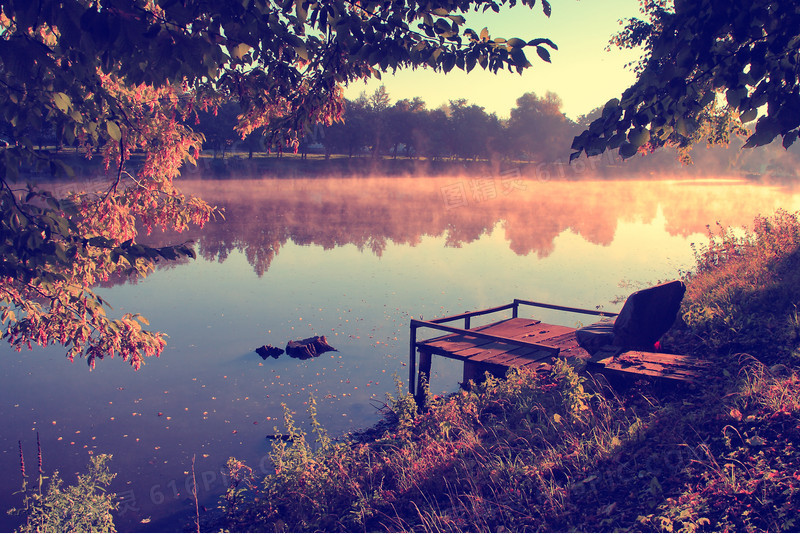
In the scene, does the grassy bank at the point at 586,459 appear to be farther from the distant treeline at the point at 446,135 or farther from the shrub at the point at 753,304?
the distant treeline at the point at 446,135

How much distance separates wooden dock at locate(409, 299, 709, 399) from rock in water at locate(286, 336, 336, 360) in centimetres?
324

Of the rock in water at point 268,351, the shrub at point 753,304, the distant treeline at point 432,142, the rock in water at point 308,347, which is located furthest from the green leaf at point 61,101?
the distant treeline at point 432,142

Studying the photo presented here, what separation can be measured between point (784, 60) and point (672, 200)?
7328cm

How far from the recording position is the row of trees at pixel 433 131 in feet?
271

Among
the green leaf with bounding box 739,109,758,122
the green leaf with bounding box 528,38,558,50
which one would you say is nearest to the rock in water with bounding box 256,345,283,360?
the green leaf with bounding box 528,38,558,50

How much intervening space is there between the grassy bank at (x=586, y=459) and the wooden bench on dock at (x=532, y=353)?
0.36 meters

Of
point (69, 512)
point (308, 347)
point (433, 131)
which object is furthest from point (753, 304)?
point (433, 131)

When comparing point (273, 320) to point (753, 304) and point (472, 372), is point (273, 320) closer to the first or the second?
point (472, 372)

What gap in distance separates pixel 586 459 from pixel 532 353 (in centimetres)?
523

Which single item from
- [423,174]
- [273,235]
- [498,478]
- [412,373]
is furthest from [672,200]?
[498,478]

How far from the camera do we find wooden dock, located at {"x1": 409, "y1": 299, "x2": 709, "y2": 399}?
8023mm

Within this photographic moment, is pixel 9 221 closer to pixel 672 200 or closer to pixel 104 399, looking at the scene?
pixel 104 399

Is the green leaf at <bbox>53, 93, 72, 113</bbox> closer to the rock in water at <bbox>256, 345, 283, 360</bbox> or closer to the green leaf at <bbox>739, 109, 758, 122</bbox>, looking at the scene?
the green leaf at <bbox>739, 109, 758, 122</bbox>

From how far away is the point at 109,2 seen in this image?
13.2 feet
